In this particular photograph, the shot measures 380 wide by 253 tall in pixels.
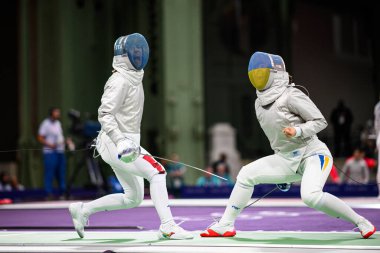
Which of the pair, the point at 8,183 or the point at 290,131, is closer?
the point at 290,131

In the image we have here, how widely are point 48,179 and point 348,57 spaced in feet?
70.9

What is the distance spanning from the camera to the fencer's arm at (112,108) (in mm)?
7602

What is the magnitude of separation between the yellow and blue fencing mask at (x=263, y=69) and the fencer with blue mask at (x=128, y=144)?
1.00 m

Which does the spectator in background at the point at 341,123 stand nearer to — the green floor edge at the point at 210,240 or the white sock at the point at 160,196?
the green floor edge at the point at 210,240

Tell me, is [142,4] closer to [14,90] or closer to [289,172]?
[14,90]

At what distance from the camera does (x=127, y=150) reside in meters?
7.42

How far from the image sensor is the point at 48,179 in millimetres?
16797

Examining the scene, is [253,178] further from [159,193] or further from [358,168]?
[358,168]

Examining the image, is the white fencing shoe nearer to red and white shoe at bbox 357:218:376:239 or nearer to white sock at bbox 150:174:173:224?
white sock at bbox 150:174:173:224

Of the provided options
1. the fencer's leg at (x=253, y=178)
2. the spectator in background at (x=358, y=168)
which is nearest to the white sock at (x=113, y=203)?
the fencer's leg at (x=253, y=178)

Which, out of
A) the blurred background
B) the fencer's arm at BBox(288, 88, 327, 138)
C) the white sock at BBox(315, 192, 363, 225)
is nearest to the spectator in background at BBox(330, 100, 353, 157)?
the blurred background

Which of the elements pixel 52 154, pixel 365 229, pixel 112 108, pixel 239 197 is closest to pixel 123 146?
pixel 112 108

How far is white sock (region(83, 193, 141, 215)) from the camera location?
26.1 ft

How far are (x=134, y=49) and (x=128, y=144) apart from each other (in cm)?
100
